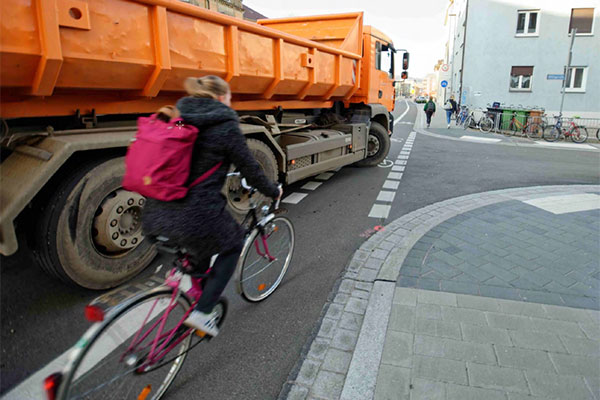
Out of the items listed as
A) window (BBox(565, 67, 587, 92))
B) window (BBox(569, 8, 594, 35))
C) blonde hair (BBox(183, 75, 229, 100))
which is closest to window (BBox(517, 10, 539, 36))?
window (BBox(569, 8, 594, 35))

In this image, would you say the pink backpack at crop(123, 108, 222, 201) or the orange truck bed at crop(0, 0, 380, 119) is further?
the orange truck bed at crop(0, 0, 380, 119)

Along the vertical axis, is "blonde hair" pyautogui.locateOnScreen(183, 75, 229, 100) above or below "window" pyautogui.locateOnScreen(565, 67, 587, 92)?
below

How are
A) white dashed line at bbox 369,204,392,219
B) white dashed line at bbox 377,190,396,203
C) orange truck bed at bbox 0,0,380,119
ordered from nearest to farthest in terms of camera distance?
orange truck bed at bbox 0,0,380,119, white dashed line at bbox 369,204,392,219, white dashed line at bbox 377,190,396,203

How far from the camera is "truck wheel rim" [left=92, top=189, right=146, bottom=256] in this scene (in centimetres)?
372

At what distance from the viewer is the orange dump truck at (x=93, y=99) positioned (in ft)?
10.1

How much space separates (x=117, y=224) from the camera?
382 centimetres

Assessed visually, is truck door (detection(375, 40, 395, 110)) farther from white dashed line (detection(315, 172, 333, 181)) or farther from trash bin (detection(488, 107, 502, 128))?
trash bin (detection(488, 107, 502, 128))

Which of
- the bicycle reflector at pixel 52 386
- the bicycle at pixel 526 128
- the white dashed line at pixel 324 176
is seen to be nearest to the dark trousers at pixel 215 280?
the bicycle reflector at pixel 52 386

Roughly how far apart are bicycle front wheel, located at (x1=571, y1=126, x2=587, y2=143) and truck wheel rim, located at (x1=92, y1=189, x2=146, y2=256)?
1880cm

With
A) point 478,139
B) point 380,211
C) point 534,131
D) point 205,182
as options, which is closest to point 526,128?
point 534,131

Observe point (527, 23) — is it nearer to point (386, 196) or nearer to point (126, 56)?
point (386, 196)

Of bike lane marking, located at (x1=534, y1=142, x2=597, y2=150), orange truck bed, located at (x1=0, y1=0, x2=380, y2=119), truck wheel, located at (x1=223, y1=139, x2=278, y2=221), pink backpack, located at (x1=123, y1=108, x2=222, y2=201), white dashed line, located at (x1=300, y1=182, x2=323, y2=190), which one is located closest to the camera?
pink backpack, located at (x1=123, y1=108, x2=222, y2=201)

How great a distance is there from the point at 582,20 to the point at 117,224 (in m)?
28.2

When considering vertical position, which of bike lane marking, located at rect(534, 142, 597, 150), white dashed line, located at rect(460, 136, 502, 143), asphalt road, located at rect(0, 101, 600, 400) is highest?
asphalt road, located at rect(0, 101, 600, 400)
